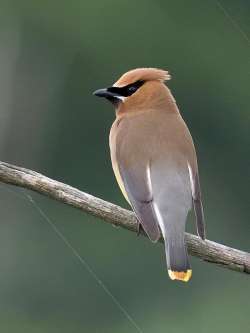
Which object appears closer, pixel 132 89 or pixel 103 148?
pixel 132 89

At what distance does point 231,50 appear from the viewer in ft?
69.4

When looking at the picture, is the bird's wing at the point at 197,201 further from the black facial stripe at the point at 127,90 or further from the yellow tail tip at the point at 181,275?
the black facial stripe at the point at 127,90

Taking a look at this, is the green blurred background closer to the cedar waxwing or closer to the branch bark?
the cedar waxwing

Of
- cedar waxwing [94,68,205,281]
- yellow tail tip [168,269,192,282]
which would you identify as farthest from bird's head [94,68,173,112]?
yellow tail tip [168,269,192,282]

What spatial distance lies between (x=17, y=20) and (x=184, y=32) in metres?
2.48

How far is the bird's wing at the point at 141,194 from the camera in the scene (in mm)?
6941

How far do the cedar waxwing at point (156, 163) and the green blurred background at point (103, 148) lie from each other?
7.67m

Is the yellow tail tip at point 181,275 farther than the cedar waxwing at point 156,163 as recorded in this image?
No

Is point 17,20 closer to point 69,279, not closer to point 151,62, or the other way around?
point 151,62

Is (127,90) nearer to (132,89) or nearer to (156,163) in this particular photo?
(132,89)

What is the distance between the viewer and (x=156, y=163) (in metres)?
7.39

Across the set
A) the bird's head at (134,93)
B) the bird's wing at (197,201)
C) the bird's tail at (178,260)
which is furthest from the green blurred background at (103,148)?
the bird's tail at (178,260)

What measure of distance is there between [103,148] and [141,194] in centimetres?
1143

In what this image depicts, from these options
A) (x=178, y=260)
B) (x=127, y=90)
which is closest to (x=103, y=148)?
(x=127, y=90)
